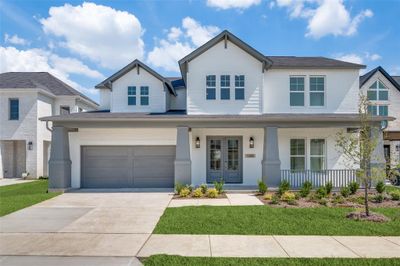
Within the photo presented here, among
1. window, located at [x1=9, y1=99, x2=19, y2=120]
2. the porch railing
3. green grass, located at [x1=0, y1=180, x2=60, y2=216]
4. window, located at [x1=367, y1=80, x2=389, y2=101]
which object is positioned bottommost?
green grass, located at [x1=0, y1=180, x2=60, y2=216]

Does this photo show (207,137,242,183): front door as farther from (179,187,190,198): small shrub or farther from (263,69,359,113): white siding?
(179,187,190,198): small shrub

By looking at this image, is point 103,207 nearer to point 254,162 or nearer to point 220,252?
point 220,252

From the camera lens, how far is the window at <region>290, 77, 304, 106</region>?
45.2ft

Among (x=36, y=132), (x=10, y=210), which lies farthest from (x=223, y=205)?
(x=36, y=132)

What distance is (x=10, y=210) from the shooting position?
8.67m

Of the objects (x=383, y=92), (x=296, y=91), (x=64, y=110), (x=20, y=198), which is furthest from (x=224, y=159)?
(x=383, y=92)

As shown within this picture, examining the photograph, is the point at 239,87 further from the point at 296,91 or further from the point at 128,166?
the point at 128,166

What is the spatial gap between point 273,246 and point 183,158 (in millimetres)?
7171

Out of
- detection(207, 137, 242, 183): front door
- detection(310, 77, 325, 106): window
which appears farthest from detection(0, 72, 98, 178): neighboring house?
detection(310, 77, 325, 106): window

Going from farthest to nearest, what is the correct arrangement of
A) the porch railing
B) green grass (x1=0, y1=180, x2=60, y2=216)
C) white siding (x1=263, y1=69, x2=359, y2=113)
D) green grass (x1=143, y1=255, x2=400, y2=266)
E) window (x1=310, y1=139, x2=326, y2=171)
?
window (x1=310, y1=139, x2=326, y2=171) → white siding (x1=263, y1=69, x2=359, y2=113) → the porch railing → green grass (x1=0, y1=180, x2=60, y2=216) → green grass (x1=143, y1=255, x2=400, y2=266)

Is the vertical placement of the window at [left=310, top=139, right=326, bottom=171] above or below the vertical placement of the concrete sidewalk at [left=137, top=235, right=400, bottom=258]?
above

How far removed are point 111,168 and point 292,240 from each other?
9.84 meters

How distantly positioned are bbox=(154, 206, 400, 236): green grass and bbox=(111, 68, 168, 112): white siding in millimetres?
7302

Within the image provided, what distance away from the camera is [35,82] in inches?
746
